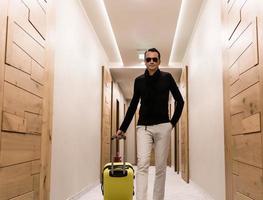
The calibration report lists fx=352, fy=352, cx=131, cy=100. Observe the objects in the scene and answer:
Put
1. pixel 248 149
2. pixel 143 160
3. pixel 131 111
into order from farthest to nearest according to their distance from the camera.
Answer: pixel 131 111, pixel 143 160, pixel 248 149

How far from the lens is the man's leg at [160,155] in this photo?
2.57 meters

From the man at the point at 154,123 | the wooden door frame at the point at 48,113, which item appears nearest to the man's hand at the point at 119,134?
the man at the point at 154,123

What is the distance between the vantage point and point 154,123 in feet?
8.57

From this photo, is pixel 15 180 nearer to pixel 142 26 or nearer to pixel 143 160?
pixel 143 160

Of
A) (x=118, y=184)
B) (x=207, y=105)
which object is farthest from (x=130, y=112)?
(x=207, y=105)

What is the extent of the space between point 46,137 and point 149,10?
2.63 m

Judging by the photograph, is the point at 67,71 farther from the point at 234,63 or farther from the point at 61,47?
the point at 234,63

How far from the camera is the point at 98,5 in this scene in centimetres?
427

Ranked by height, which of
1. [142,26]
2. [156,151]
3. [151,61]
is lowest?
[156,151]

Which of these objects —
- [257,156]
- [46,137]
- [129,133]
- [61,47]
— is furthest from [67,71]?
[129,133]

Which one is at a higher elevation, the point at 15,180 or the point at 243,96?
the point at 243,96

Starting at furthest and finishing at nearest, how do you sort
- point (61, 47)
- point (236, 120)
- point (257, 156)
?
point (61, 47) → point (236, 120) → point (257, 156)

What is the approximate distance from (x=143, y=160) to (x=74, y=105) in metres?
1.40

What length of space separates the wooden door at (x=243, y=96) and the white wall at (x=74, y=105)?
1414mm
